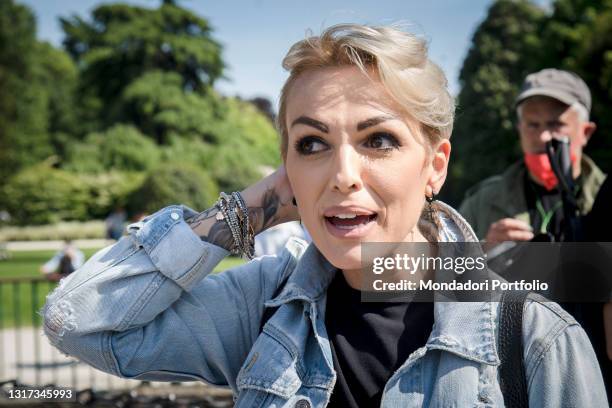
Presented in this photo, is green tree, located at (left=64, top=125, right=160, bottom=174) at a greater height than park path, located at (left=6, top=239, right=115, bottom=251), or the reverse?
green tree, located at (left=64, top=125, right=160, bottom=174)

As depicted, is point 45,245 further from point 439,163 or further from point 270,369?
point 439,163

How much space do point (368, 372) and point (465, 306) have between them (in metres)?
0.31

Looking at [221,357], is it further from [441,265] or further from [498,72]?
[498,72]

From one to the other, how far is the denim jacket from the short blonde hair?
0.34 metres

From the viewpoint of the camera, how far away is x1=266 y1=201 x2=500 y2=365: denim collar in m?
1.48

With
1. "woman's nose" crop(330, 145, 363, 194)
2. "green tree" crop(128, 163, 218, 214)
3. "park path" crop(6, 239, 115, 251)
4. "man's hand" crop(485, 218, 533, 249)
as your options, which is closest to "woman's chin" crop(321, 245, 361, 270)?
"woman's nose" crop(330, 145, 363, 194)

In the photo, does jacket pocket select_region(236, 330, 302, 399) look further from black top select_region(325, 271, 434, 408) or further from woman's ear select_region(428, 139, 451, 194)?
woman's ear select_region(428, 139, 451, 194)

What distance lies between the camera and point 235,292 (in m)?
1.82

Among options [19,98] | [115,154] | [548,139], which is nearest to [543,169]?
[548,139]

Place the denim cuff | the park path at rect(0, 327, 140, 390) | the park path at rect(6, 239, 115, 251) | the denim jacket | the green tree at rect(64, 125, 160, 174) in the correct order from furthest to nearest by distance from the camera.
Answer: the green tree at rect(64, 125, 160, 174)
the park path at rect(6, 239, 115, 251)
the park path at rect(0, 327, 140, 390)
the denim cuff
the denim jacket

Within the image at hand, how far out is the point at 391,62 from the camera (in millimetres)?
1544

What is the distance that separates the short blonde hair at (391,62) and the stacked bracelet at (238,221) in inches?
14.9

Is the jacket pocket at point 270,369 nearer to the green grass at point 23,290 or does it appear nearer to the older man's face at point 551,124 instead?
the older man's face at point 551,124

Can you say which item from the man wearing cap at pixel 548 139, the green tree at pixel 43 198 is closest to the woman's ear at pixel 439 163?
the man wearing cap at pixel 548 139
